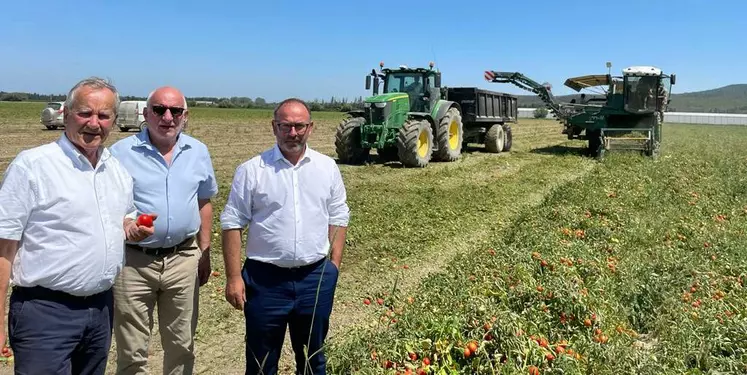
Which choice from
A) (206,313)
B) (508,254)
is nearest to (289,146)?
(206,313)

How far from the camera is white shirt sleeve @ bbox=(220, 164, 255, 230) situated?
285 centimetres

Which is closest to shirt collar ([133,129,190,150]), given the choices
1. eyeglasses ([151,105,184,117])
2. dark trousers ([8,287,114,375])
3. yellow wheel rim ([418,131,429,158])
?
eyeglasses ([151,105,184,117])

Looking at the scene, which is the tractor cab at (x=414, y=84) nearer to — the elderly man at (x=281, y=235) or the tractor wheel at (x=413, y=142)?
the tractor wheel at (x=413, y=142)

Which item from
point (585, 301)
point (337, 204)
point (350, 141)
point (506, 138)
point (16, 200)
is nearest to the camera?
point (16, 200)

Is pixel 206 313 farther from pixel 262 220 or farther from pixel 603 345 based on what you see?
pixel 603 345

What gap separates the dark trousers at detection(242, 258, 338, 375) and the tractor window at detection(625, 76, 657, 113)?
50.9ft

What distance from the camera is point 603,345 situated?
326cm

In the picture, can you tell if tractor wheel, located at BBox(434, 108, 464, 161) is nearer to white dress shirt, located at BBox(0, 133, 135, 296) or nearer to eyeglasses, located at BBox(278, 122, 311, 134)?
eyeglasses, located at BBox(278, 122, 311, 134)

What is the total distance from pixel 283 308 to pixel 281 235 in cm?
39

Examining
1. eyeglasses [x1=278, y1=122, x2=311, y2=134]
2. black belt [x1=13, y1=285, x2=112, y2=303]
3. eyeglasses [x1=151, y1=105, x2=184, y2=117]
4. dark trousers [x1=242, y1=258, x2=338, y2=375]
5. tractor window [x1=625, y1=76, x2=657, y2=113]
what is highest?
tractor window [x1=625, y1=76, x2=657, y2=113]

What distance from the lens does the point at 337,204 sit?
308cm

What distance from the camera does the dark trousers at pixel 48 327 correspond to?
7.26ft

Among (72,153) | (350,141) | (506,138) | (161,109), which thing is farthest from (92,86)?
(506,138)

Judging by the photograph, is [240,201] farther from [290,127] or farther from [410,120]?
[410,120]
